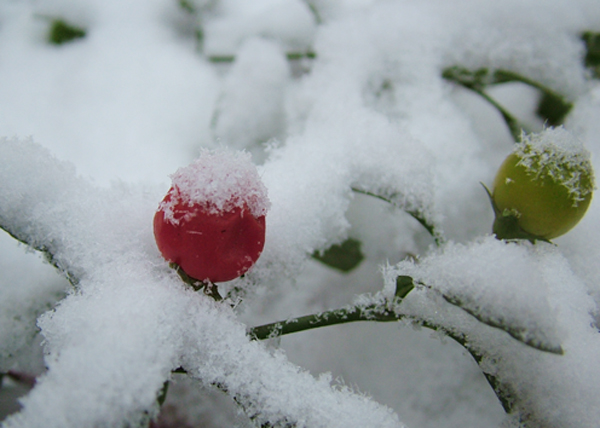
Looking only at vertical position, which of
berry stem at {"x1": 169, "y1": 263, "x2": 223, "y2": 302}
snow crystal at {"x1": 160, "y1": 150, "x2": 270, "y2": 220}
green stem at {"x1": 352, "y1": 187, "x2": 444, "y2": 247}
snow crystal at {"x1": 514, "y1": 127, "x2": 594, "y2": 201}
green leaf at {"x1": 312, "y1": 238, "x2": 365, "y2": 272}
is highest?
snow crystal at {"x1": 514, "y1": 127, "x2": 594, "y2": 201}

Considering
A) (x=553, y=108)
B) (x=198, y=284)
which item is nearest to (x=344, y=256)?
(x=198, y=284)

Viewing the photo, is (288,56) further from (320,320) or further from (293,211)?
(320,320)

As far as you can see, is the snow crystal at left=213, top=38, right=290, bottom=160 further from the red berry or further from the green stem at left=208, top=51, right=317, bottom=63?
the red berry

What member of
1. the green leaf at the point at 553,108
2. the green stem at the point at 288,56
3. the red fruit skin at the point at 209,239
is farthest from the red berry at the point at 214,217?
the green leaf at the point at 553,108

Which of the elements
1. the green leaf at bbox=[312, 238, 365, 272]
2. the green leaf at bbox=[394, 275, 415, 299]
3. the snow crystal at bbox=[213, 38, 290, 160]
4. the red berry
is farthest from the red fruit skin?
the snow crystal at bbox=[213, 38, 290, 160]

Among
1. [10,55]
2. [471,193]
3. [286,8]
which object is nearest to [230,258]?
[471,193]

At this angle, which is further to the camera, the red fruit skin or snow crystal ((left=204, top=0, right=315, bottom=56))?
snow crystal ((left=204, top=0, right=315, bottom=56))
